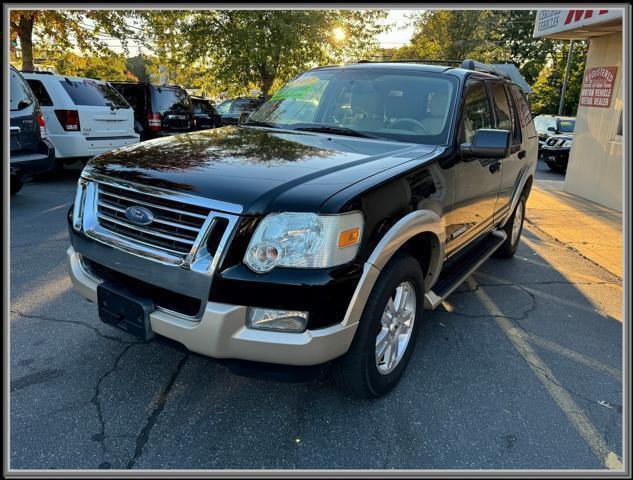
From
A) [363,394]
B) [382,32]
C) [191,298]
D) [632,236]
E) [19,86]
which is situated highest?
[382,32]

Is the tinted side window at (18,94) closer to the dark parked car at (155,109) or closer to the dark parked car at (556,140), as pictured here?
the dark parked car at (155,109)

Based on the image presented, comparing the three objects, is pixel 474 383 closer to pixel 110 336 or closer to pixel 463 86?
pixel 463 86

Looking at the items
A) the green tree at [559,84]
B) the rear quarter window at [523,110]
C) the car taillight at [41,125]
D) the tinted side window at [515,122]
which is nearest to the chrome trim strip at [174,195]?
the tinted side window at [515,122]

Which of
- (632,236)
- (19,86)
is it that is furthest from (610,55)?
(19,86)

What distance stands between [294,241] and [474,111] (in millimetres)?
2269

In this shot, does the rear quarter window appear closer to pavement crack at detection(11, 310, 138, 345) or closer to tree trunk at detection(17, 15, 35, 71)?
pavement crack at detection(11, 310, 138, 345)

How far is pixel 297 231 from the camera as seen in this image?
2.11m

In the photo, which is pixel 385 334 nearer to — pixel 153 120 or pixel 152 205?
pixel 152 205

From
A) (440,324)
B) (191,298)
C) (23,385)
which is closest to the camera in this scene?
(191,298)

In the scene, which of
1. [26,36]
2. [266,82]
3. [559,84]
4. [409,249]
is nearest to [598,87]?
[409,249]

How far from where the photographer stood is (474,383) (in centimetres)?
298

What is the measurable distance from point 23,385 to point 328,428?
1.77m

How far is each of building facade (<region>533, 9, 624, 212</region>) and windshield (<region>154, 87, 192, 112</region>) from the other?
330 inches

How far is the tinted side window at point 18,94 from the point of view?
628cm
